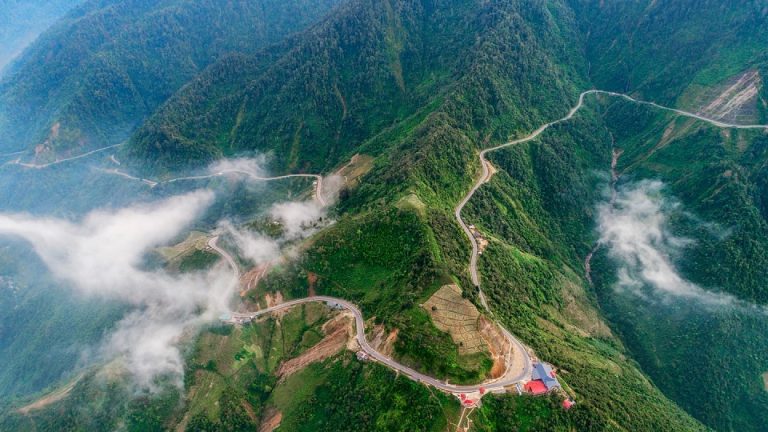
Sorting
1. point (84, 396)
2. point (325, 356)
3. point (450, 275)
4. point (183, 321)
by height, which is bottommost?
point (84, 396)

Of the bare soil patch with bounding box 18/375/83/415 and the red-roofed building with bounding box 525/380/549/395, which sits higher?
the red-roofed building with bounding box 525/380/549/395

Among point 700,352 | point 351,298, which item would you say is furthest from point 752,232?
point 351,298

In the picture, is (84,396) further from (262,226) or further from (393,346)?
(393,346)

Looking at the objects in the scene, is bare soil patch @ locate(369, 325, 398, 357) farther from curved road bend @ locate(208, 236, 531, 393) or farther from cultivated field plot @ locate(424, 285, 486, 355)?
cultivated field plot @ locate(424, 285, 486, 355)

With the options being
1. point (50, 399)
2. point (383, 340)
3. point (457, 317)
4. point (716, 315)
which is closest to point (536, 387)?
point (457, 317)

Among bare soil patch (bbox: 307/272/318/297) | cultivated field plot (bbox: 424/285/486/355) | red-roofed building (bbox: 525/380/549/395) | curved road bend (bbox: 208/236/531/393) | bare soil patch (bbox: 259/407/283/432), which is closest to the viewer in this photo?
red-roofed building (bbox: 525/380/549/395)

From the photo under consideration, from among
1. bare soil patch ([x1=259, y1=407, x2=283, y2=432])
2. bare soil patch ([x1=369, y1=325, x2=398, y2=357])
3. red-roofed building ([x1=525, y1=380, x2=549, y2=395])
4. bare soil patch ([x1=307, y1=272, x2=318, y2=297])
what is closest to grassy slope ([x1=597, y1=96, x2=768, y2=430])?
red-roofed building ([x1=525, y1=380, x2=549, y2=395])
